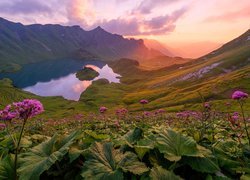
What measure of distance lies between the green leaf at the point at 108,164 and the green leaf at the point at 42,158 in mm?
583

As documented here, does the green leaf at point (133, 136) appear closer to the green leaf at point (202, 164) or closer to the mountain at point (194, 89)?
the green leaf at point (202, 164)

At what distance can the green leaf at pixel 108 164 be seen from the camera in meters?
5.16

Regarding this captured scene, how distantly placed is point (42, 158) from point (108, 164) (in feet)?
4.51

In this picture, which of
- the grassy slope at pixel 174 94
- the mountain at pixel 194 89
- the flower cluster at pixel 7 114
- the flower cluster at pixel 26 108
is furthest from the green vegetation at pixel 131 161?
the mountain at pixel 194 89

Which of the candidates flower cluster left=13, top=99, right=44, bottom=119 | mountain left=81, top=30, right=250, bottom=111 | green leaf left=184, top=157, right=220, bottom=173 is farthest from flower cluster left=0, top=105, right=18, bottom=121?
mountain left=81, top=30, right=250, bottom=111

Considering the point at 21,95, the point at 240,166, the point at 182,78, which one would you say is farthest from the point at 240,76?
the point at 240,166

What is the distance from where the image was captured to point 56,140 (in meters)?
6.63

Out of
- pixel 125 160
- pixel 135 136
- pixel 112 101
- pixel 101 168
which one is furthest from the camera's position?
pixel 112 101

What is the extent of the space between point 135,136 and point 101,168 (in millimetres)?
2091

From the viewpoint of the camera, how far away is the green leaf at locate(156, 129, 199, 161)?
19.0 feet

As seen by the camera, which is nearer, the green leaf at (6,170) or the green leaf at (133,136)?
the green leaf at (6,170)

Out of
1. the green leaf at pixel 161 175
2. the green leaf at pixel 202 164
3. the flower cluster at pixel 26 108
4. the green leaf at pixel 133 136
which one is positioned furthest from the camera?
the green leaf at pixel 133 136

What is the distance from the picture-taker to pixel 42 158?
573 centimetres

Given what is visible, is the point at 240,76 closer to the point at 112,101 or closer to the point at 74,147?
the point at 112,101
